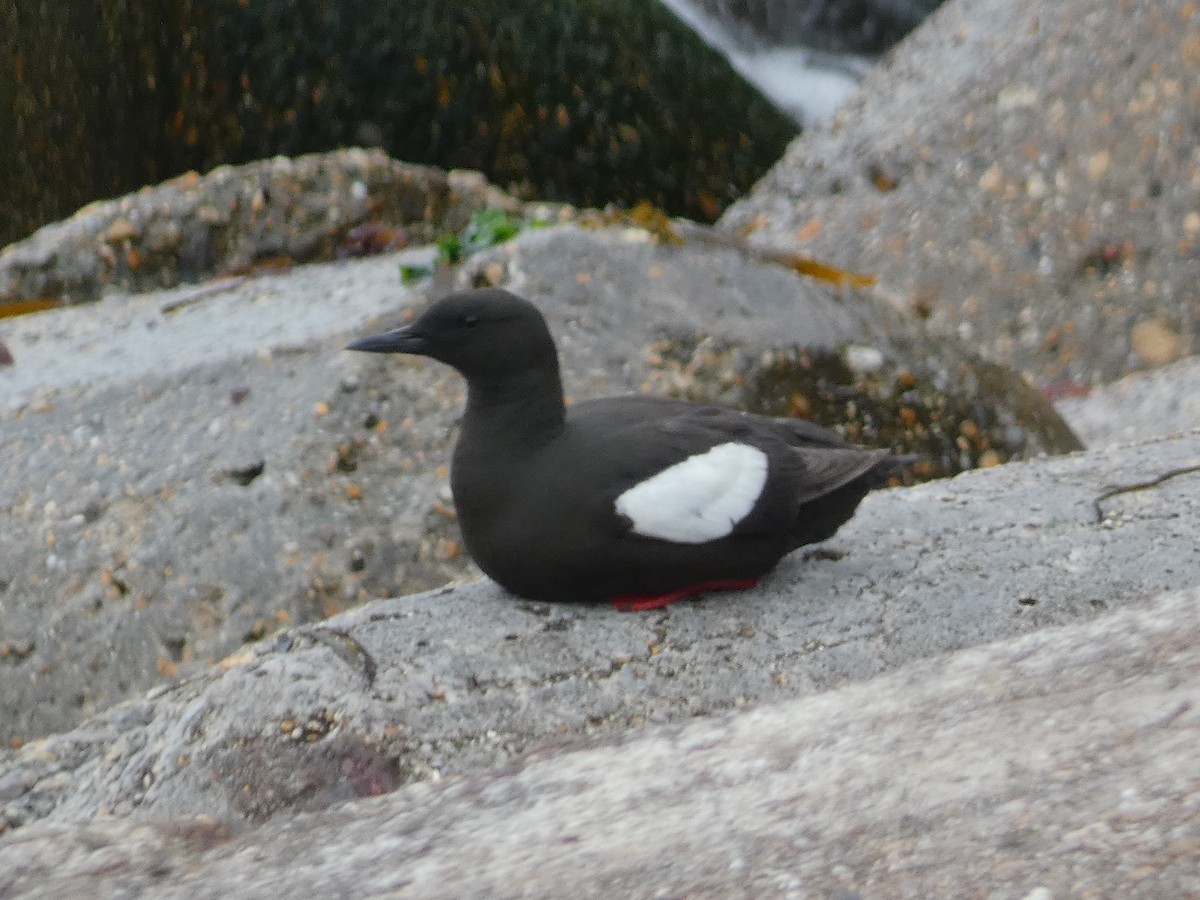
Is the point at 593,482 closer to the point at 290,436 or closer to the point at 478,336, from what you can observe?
the point at 478,336

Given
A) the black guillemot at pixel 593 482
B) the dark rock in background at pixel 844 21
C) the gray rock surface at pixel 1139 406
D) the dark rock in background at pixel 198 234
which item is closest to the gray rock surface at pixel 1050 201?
the gray rock surface at pixel 1139 406

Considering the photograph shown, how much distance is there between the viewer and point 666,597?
3635mm

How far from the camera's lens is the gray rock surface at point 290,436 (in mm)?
4379

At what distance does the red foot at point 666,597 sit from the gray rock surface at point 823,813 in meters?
0.80

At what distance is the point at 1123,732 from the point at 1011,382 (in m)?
3.34

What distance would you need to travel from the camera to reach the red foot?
3.60m

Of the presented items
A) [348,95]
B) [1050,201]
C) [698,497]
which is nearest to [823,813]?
[698,497]

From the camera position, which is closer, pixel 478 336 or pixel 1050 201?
pixel 478 336

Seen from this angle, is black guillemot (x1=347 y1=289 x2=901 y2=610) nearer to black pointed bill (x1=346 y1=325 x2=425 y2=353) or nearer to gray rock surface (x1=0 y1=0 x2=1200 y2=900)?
black pointed bill (x1=346 y1=325 x2=425 y2=353)

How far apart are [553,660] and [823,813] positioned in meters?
1.20

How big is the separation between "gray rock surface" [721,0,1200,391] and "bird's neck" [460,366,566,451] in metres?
3.77

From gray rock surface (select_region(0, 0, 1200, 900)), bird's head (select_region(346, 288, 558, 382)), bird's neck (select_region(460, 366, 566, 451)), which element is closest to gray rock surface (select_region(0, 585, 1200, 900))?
gray rock surface (select_region(0, 0, 1200, 900))

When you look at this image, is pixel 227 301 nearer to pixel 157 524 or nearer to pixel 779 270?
pixel 157 524

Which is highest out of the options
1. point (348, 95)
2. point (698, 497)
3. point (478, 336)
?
point (348, 95)
